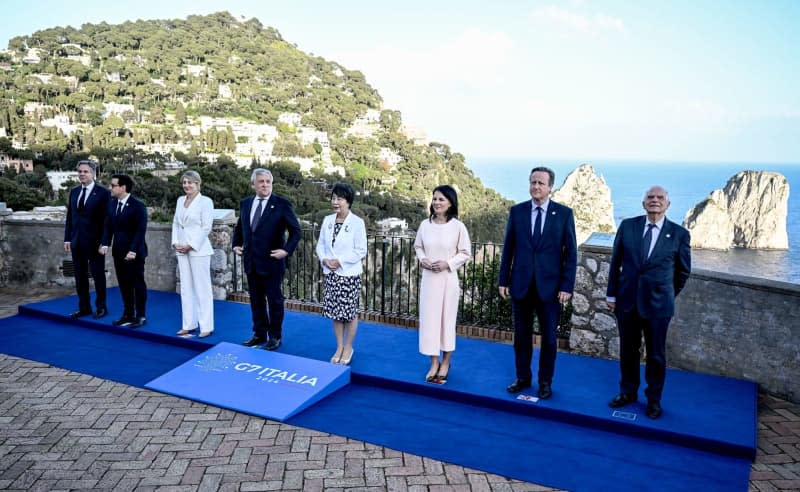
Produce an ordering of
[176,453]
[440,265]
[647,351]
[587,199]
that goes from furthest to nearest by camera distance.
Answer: [587,199]
[440,265]
[647,351]
[176,453]

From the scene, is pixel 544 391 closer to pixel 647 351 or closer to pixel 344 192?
pixel 647 351

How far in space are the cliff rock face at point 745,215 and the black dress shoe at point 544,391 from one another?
3878 inches

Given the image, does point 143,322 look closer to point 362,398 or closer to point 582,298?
point 362,398

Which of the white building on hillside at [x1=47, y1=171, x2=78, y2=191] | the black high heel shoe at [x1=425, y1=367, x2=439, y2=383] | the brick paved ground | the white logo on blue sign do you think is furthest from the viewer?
the white building on hillside at [x1=47, y1=171, x2=78, y2=191]

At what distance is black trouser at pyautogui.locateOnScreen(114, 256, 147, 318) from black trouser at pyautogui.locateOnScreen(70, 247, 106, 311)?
1.34ft

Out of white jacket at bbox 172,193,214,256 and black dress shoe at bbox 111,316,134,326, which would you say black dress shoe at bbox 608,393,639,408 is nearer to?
white jacket at bbox 172,193,214,256

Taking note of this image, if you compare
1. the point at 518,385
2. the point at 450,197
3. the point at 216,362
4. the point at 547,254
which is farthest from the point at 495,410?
the point at 216,362

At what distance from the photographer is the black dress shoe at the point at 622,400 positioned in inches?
164

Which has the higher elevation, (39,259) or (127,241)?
(127,241)

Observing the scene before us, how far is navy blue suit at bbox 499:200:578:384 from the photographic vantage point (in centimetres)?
421

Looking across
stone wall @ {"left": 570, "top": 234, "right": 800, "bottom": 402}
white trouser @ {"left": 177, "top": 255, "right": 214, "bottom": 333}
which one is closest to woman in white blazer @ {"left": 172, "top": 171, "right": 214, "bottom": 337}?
white trouser @ {"left": 177, "top": 255, "right": 214, "bottom": 333}

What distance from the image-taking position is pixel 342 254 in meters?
4.93

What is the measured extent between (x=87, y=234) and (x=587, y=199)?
57.1m

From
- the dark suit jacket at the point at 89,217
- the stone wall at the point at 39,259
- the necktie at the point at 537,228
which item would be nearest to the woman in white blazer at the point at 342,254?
the necktie at the point at 537,228
